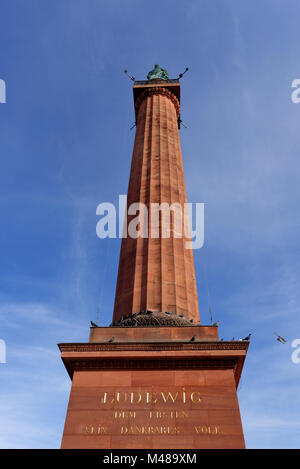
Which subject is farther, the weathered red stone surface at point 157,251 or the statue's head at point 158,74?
the statue's head at point 158,74

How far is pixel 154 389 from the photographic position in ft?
40.9

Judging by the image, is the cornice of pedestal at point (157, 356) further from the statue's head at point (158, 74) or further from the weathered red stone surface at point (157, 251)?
the statue's head at point (158, 74)

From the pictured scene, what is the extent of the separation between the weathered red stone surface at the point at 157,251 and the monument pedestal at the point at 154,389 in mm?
1963

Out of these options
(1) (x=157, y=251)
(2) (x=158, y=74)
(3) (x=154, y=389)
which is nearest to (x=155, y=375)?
(3) (x=154, y=389)

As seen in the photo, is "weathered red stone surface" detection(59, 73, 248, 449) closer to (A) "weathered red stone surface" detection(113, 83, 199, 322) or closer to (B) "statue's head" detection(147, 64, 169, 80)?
(A) "weathered red stone surface" detection(113, 83, 199, 322)

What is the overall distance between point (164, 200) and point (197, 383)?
9325 millimetres

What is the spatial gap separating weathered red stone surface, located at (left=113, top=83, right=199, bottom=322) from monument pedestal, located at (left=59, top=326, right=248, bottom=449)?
1963mm

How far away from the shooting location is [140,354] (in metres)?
13.0

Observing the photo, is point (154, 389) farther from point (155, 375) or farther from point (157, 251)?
point (157, 251)

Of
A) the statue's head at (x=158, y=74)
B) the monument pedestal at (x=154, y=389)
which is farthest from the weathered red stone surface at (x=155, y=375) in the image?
the statue's head at (x=158, y=74)

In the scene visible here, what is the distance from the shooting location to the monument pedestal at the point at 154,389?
11375 mm

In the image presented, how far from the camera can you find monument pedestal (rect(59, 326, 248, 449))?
11375 mm

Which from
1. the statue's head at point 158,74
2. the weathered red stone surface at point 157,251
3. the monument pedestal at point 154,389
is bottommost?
the monument pedestal at point 154,389
